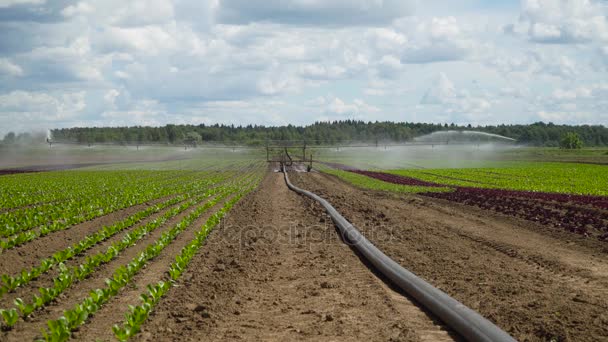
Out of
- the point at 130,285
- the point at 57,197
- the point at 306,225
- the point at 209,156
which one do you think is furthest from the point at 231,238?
the point at 209,156

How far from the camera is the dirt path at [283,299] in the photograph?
7.17 meters

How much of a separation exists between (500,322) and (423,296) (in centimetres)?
119

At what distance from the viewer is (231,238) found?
1470cm

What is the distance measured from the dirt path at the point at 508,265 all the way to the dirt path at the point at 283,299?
949mm

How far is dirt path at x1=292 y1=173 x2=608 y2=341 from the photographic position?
24.7 ft

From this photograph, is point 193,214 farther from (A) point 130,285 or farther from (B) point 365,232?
(A) point 130,285

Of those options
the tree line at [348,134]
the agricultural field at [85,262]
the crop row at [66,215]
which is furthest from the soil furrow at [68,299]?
the tree line at [348,134]

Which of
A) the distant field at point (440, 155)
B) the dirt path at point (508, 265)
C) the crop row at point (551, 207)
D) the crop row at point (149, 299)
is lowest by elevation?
the distant field at point (440, 155)

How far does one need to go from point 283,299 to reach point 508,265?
14.9 ft

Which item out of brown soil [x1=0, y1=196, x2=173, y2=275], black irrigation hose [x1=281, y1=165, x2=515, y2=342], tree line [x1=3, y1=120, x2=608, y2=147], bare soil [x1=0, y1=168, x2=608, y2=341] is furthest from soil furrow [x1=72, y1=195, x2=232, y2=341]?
tree line [x1=3, y1=120, x2=608, y2=147]

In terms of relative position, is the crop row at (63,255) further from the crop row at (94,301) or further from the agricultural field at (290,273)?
the crop row at (94,301)

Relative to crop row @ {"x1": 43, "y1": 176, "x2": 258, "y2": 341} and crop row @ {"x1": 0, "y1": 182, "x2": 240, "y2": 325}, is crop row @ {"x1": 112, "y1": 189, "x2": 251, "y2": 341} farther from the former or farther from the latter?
crop row @ {"x1": 0, "y1": 182, "x2": 240, "y2": 325}

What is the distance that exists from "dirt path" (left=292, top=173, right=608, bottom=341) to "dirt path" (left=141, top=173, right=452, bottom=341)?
3.11 ft

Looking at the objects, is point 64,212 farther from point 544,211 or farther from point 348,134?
point 348,134
